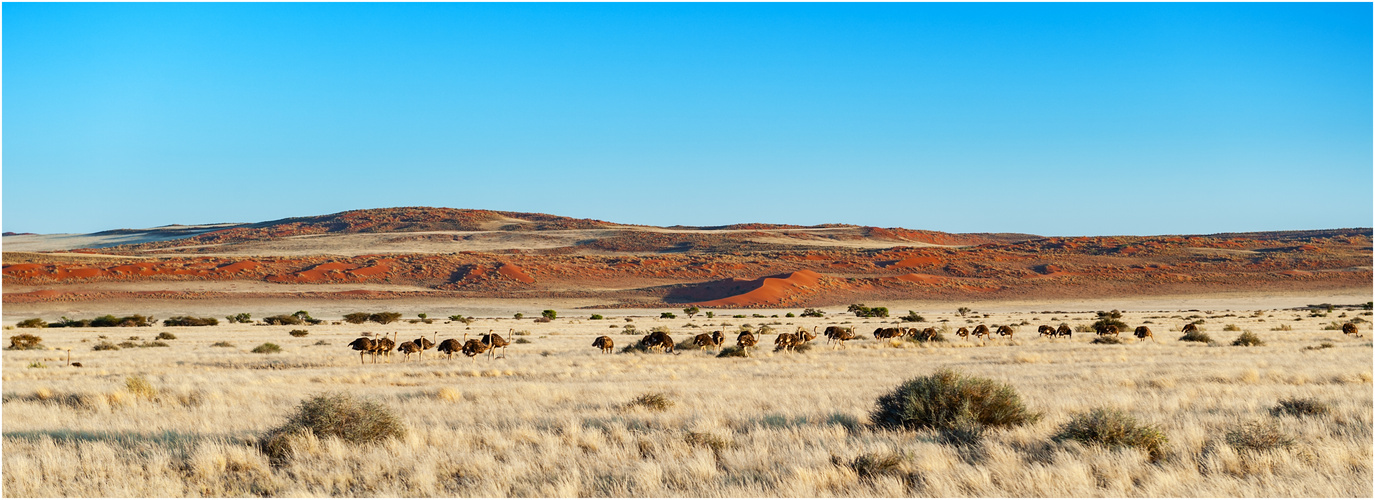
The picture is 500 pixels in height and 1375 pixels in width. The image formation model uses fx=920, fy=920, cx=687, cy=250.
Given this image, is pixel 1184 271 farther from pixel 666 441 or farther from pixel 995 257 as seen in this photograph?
pixel 666 441

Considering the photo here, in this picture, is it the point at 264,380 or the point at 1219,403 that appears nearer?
the point at 1219,403

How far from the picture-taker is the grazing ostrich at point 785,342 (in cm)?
2497

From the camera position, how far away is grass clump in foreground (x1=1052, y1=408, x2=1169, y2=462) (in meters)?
Answer: 8.59

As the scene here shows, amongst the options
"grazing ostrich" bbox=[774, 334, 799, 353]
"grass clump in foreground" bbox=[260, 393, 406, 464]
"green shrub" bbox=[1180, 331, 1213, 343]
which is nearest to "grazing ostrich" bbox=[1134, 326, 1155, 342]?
"green shrub" bbox=[1180, 331, 1213, 343]

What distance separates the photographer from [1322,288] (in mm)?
80188

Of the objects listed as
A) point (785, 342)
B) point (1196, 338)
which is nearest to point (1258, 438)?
point (785, 342)

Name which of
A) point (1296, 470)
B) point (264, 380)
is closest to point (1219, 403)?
point (1296, 470)

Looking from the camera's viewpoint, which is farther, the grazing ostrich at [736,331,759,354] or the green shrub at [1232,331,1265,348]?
the green shrub at [1232,331,1265,348]

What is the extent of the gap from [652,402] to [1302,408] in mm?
8094

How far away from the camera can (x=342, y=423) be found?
9.80m

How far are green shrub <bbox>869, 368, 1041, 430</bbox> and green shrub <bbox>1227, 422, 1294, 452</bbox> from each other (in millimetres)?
2174

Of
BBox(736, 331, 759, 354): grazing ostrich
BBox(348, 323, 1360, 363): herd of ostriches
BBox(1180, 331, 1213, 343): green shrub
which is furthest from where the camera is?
→ BBox(1180, 331, 1213, 343): green shrub

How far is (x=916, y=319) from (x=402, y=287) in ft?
169

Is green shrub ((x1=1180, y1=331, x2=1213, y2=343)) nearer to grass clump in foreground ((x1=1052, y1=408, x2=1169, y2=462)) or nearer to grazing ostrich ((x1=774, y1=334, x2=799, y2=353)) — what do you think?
grazing ostrich ((x1=774, y1=334, x2=799, y2=353))
